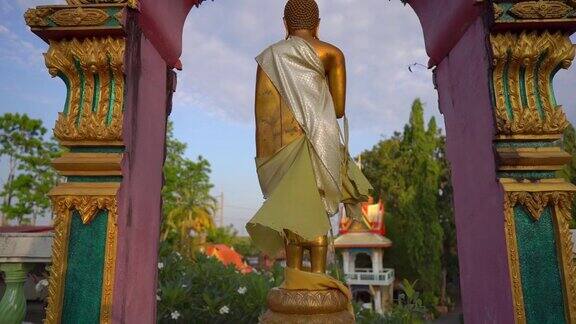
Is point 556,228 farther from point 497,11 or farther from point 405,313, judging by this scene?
point 405,313

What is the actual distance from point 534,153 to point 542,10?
867mm

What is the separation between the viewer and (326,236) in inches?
115

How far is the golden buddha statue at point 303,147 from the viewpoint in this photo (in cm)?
271

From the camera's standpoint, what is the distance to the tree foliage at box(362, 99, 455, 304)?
2020cm

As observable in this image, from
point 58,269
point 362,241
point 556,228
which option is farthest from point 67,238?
point 362,241

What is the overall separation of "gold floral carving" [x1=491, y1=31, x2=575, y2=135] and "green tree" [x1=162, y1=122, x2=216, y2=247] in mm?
22442

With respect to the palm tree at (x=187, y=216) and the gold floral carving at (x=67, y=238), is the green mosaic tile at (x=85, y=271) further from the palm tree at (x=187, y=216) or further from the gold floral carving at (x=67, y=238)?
the palm tree at (x=187, y=216)

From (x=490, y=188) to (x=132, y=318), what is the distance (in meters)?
2.45

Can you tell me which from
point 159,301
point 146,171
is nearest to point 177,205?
point 159,301

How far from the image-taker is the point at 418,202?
20.8 meters

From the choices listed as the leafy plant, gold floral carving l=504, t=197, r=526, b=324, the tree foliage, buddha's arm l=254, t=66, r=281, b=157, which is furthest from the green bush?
the tree foliage

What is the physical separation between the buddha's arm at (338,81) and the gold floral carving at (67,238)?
1.70m

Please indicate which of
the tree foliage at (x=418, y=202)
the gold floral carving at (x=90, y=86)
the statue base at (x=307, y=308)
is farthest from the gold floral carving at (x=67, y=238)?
the tree foliage at (x=418, y=202)

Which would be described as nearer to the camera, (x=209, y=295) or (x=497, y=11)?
(x=497, y=11)
